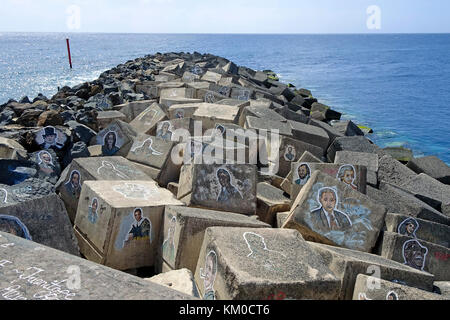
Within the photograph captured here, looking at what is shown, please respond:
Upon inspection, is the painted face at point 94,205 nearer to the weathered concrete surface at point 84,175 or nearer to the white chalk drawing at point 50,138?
the weathered concrete surface at point 84,175

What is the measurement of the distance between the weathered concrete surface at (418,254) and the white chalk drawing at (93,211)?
2451mm

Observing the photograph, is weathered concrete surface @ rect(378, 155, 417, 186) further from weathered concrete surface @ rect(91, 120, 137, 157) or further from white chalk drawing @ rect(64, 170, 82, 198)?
white chalk drawing @ rect(64, 170, 82, 198)

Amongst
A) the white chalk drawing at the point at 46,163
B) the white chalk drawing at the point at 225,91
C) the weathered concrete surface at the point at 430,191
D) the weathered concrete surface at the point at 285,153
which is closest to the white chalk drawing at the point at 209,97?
the white chalk drawing at the point at 225,91

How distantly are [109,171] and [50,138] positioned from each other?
1.56 metres

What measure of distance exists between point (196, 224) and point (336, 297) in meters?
1.09

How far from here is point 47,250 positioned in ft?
6.91

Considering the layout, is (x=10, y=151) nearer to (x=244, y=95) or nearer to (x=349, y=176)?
(x=349, y=176)

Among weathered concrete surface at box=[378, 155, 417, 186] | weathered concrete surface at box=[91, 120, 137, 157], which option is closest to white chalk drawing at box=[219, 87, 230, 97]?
weathered concrete surface at box=[378, 155, 417, 186]

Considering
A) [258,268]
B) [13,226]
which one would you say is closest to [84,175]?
[13,226]

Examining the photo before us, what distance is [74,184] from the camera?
3984 mm

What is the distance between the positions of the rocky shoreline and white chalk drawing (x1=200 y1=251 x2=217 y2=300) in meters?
0.01

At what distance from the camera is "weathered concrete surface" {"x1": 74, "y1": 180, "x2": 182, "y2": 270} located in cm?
307
